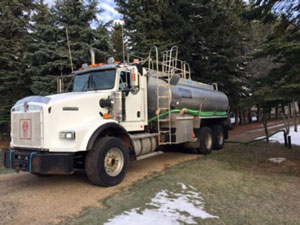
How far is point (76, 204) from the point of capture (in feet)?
15.4

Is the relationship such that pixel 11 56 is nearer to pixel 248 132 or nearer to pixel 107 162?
pixel 107 162

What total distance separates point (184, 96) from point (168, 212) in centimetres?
527

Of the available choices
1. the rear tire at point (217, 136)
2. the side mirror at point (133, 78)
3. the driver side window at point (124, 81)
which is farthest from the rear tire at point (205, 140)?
the driver side window at point (124, 81)

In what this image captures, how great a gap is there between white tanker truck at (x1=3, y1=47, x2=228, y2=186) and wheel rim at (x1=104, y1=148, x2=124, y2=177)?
0.02 meters

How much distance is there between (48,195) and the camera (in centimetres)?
527

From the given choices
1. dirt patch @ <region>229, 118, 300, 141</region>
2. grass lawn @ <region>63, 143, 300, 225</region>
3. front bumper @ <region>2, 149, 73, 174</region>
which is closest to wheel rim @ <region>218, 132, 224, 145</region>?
grass lawn @ <region>63, 143, 300, 225</region>

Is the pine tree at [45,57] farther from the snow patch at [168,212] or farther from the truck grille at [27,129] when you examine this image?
the snow patch at [168,212]

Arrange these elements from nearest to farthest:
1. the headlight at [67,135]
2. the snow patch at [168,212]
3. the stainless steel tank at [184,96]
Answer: the snow patch at [168,212] → the headlight at [67,135] → the stainless steel tank at [184,96]

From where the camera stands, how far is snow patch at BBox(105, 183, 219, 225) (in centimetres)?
390

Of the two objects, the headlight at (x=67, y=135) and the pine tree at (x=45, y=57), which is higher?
the pine tree at (x=45, y=57)

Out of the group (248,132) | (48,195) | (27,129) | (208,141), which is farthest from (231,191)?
(248,132)

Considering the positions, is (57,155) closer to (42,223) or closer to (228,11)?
(42,223)

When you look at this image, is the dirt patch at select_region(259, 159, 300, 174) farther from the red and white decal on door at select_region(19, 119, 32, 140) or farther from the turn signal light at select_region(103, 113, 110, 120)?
the red and white decal on door at select_region(19, 119, 32, 140)

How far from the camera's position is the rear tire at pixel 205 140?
10035mm
